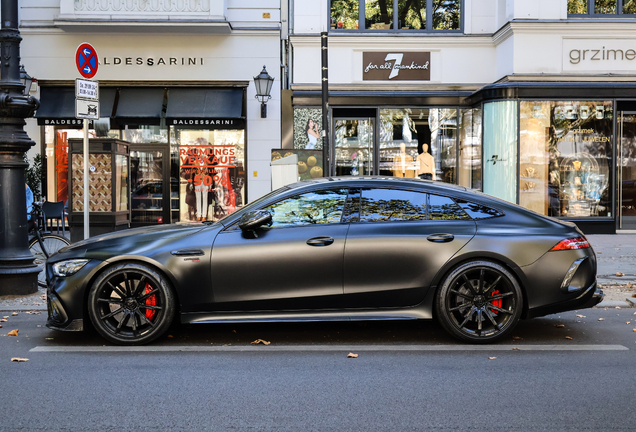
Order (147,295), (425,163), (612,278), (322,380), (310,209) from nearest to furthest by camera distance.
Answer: (322,380) < (147,295) < (310,209) < (612,278) < (425,163)

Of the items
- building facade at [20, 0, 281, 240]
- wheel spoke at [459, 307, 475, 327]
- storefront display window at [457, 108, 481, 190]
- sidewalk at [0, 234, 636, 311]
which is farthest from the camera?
storefront display window at [457, 108, 481, 190]

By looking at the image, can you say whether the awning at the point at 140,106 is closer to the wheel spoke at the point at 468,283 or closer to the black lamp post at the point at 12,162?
the black lamp post at the point at 12,162

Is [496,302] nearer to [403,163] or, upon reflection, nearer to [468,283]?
[468,283]

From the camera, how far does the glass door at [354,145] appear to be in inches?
645

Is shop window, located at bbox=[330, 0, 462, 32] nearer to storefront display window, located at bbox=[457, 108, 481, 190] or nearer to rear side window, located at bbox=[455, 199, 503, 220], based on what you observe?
storefront display window, located at bbox=[457, 108, 481, 190]

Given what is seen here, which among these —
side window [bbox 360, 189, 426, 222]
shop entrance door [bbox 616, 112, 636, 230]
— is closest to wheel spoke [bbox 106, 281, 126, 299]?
side window [bbox 360, 189, 426, 222]

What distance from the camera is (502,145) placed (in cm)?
1527

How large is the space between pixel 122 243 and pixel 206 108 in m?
→ 10.9

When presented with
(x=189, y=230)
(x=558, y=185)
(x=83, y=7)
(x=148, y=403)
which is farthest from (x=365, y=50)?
(x=148, y=403)

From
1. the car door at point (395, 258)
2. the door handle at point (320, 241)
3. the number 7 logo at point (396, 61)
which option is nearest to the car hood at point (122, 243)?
the door handle at point (320, 241)

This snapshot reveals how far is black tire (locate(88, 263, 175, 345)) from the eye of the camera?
5.40 metres

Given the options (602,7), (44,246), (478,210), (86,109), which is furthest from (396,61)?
(478,210)

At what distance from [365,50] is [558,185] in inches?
224

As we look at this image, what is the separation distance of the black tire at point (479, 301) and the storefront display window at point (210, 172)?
1139cm
